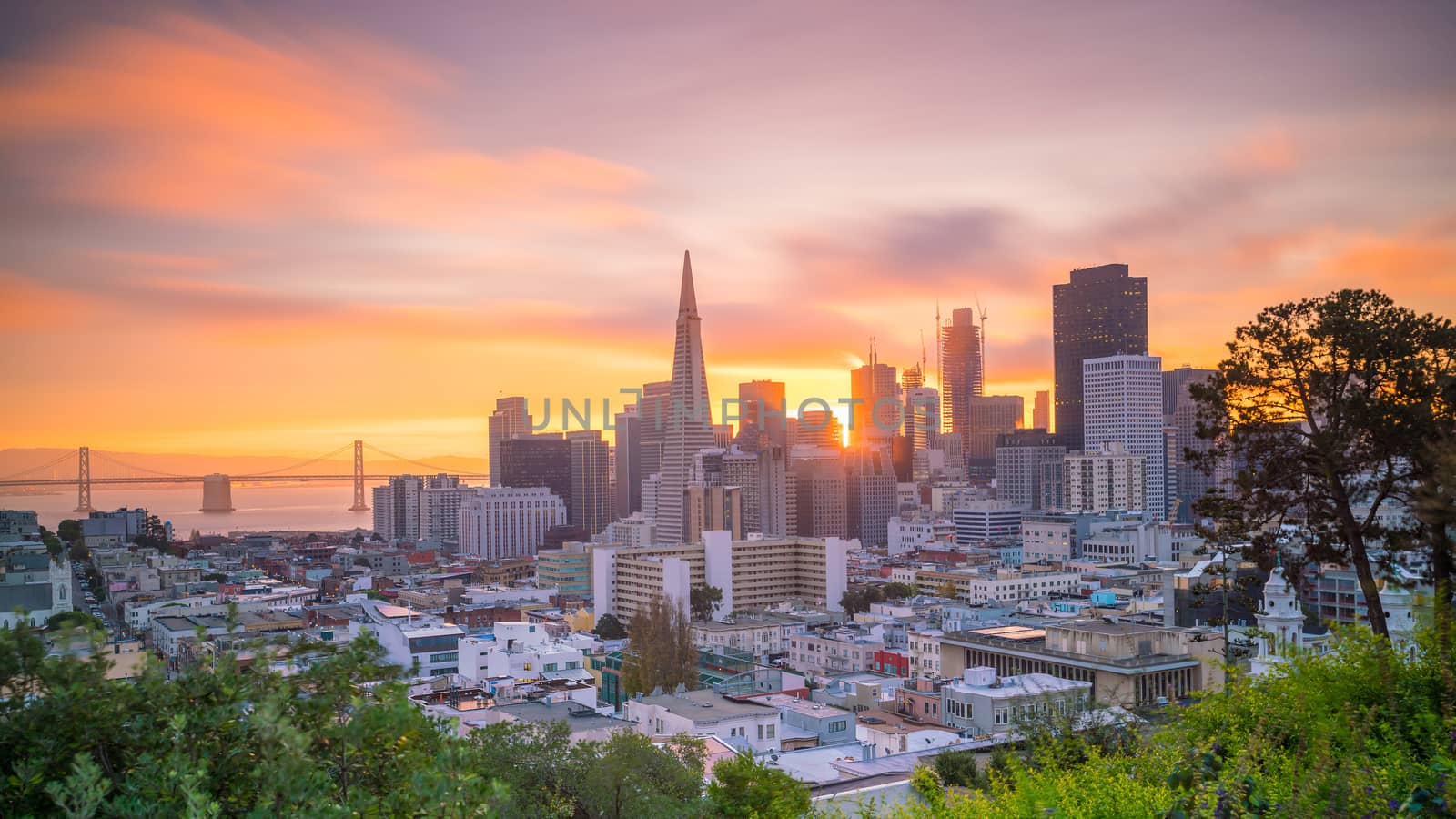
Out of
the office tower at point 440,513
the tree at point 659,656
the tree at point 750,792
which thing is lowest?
the office tower at point 440,513

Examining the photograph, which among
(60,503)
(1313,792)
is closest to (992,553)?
(1313,792)

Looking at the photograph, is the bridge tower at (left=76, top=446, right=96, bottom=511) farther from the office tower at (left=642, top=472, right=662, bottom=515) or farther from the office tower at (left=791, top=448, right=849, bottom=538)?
the office tower at (left=791, top=448, right=849, bottom=538)

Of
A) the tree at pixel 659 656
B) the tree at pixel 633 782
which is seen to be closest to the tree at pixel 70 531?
the tree at pixel 659 656

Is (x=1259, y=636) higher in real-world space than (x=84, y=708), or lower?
lower

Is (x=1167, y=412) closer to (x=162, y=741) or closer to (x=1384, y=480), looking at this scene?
(x=1384, y=480)

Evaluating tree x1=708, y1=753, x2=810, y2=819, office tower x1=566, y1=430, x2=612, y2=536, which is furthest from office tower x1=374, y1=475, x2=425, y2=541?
tree x1=708, y1=753, x2=810, y2=819

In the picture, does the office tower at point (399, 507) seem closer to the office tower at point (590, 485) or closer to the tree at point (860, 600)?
the office tower at point (590, 485)
